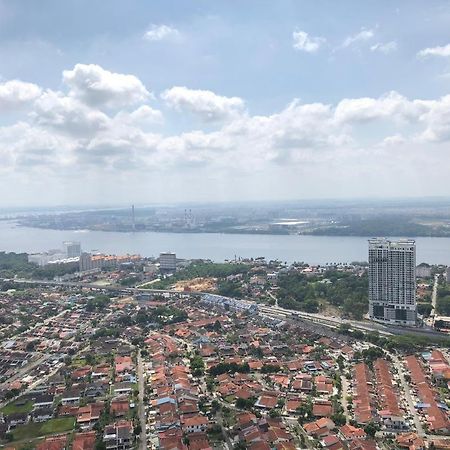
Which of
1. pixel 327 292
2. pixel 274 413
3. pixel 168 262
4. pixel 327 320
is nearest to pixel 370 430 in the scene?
pixel 274 413

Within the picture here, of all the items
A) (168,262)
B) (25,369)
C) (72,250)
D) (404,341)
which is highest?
(72,250)

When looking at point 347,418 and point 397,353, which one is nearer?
point 347,418

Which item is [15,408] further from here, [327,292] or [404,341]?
[327,292]

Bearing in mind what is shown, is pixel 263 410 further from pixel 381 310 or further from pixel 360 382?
pixel 381 310

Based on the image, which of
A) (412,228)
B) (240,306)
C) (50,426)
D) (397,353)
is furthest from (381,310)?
(412,228)

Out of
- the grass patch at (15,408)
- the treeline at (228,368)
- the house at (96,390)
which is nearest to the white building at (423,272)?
the treeline at (228,368)

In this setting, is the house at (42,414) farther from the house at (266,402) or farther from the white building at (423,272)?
the white building at (423,272)

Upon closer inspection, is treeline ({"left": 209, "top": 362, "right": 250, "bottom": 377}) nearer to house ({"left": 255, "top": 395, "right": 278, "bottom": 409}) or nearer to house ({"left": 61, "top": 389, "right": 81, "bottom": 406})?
house ({"left": 255, "top": 395, "right": 278, "bottom": 409})
